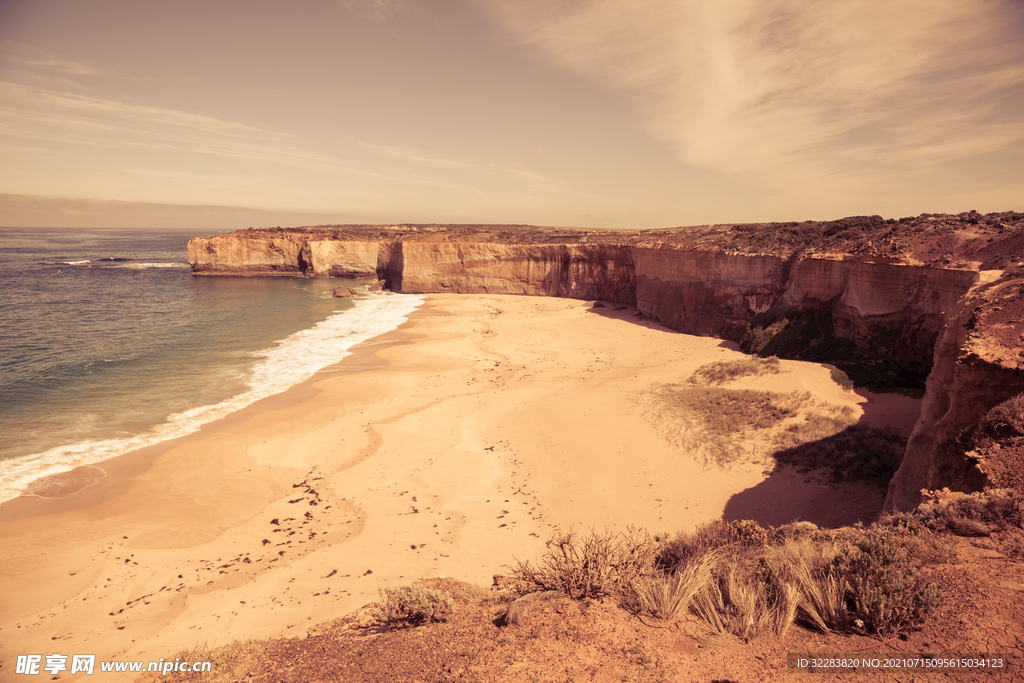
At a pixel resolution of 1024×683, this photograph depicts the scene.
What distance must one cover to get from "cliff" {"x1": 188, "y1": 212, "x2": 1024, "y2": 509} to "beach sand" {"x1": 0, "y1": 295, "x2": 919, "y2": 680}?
2.34m

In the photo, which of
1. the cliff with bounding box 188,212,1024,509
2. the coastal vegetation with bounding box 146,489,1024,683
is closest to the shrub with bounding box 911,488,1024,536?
the coastal vegetation with bounding box 146,489,1024,683

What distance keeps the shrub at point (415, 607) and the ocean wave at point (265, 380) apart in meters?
11.8

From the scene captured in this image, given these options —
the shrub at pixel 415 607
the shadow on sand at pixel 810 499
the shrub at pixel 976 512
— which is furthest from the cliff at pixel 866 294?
the shrub at pixel 415 607

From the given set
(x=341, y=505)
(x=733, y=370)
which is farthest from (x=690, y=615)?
(x=733, y=370)

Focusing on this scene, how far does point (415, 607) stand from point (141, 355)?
25.0 m

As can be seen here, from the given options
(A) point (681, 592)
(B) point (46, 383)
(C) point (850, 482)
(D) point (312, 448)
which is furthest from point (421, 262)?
(A) point (681, 592)

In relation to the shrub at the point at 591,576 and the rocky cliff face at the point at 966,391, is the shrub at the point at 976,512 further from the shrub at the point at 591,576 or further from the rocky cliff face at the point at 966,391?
the shrub at the point at 591,576

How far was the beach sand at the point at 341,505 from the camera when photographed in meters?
7.59

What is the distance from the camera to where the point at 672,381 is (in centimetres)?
1806

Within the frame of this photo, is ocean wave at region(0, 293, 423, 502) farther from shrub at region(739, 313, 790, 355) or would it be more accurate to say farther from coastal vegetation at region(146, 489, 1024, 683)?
shrub at region(739, 313, 790, 355)

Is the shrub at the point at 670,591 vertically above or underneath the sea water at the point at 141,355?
above

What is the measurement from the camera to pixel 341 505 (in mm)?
10586

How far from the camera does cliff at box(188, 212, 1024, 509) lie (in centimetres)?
745

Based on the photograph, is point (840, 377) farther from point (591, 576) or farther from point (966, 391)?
point (591, 576)
